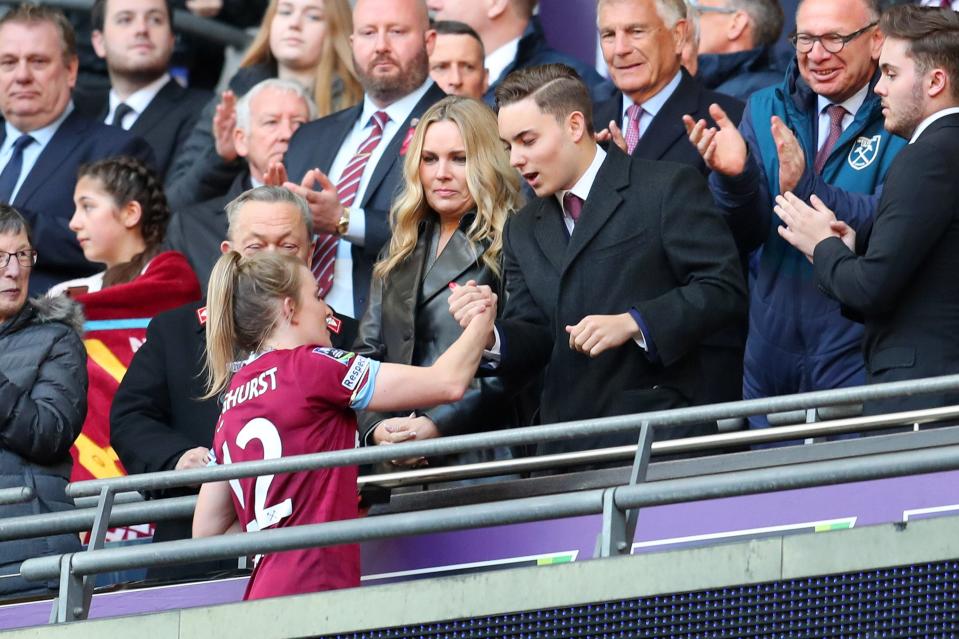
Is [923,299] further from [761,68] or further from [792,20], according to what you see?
[792,20]

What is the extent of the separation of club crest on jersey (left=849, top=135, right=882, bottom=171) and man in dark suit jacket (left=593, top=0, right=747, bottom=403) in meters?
0.72

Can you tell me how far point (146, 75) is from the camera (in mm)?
11242

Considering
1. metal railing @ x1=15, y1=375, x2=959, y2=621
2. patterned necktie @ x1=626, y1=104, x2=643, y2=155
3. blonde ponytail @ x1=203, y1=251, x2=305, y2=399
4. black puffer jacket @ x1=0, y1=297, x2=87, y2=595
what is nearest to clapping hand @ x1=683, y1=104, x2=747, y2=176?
patterned necktie @ x1=626, y1=104, x2=643, y2=155

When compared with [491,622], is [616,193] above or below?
above

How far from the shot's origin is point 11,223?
7.83 meters

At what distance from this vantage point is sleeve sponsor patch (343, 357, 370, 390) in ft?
20.1

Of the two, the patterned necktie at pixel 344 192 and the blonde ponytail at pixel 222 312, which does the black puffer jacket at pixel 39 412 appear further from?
the patterned necktie at pixel 344 192

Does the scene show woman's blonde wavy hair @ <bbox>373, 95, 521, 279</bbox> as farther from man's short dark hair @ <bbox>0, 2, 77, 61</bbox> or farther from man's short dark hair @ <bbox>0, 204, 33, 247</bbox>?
man's short dark hair @ <bbox>0, 2, 77, 61</bbox>

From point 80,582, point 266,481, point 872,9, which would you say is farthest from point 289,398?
point 872,9

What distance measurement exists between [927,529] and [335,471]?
186 centimetres

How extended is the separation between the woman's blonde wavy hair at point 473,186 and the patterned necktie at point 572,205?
0.41 m

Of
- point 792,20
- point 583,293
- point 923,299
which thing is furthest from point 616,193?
point 792,20

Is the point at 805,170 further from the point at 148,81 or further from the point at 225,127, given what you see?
the point at 148,81

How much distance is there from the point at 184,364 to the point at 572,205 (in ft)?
5.65
